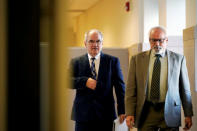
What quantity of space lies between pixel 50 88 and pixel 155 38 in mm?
3152

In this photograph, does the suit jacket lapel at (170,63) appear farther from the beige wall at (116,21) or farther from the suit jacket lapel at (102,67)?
the beige wall at (116,21)

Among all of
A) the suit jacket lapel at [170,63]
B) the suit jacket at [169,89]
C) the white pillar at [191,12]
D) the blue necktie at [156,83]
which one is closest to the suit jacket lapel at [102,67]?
the suit jacket at [169,89]

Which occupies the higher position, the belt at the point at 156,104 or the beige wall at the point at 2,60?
the beige wall at the point at 2,60

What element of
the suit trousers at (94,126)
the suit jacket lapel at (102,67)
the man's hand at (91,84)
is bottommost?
the suit trousers at (94,126)

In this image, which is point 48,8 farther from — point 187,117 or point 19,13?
point 187,117

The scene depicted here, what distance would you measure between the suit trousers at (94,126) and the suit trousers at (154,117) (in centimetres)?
43

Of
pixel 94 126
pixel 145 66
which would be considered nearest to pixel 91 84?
pixel 94 126

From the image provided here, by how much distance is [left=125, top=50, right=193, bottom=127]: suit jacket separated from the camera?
11.8 ft

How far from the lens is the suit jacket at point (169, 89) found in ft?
11.8

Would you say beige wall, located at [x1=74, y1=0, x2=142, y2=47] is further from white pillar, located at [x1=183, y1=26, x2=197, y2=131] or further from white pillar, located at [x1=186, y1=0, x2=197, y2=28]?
white pillar, located at [x1=183, y1=26, x2=197, y2=131]

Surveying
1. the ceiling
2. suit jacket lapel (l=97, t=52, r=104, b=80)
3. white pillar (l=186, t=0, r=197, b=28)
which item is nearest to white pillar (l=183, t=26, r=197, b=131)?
white pillar (l=186, t=0, r=197, b=28)

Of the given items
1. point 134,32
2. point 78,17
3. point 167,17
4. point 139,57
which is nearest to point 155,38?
point 139,57

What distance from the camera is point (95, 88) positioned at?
399cm

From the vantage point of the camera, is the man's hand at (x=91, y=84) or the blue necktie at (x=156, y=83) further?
the man's hand at (x=91, y=84)
